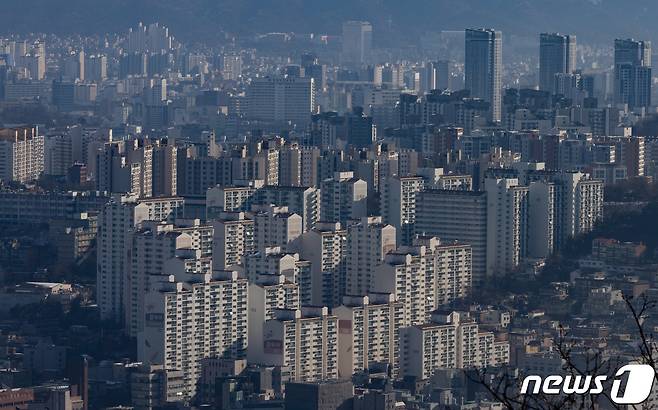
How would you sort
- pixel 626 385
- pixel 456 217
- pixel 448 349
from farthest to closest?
pixel 456 217, pixel 448 349, pixel 626 385

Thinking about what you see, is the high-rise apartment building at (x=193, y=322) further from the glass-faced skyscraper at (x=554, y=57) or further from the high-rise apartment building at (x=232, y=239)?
the glass-faced skyscraper at (x=554, y=57)

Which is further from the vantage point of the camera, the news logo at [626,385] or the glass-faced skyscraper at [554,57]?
the glass-faced skyscraper at [554,57]

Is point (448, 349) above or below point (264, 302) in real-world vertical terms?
below

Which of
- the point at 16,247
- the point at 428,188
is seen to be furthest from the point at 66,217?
the point at 428,188

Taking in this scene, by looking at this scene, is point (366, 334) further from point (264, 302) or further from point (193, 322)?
point (193, 322)

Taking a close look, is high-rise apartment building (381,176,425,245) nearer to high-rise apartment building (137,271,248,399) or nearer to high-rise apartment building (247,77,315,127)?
high-rise apartment building (137,271,248,399)

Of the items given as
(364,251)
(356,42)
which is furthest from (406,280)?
(356,42)

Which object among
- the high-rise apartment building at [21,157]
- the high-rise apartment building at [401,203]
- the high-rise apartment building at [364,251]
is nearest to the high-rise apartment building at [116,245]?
the high-rise apartment building at [364,251]
